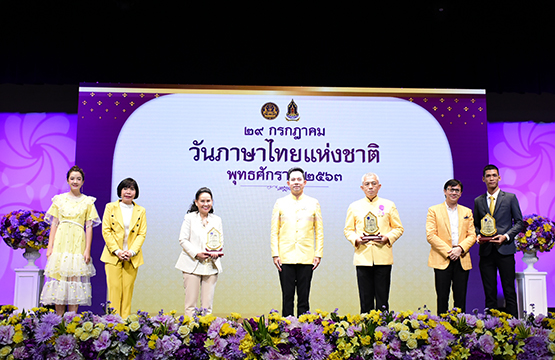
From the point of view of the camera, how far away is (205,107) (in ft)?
18.7

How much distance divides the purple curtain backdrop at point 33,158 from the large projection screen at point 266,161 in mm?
833

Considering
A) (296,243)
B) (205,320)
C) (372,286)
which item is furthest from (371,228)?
(205,320)

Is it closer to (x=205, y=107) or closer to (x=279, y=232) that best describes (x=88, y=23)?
(x=205, y=107)

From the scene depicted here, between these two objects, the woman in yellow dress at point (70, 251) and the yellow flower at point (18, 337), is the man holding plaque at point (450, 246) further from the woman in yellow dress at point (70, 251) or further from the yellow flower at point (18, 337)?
the yellow flower at point (18, 337)

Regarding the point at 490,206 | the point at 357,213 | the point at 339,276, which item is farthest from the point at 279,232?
the point at 490,206

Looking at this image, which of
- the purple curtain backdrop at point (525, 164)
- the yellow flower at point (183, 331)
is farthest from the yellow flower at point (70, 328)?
the purple curtain backdrop at point (525, 164)

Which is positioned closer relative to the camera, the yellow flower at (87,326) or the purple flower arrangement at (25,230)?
the yellow flower at (87,326)

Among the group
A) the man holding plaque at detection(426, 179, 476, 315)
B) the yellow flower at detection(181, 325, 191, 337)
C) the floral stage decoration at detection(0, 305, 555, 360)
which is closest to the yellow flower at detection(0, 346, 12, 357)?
the floral stage decoration at detection(0, 305, 555, 360)

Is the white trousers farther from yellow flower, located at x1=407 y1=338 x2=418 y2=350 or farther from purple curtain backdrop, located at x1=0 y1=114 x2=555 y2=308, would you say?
purple curtain backdrop, located at x1=0 y1=114 x2=555 y2=308

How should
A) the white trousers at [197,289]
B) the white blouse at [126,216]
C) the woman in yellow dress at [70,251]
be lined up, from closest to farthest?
the white trousers at [197,289] → the woman in yellow dress at [70,251] → the white blouse at [126,216]

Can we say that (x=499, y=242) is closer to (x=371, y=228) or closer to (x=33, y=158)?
(x=371, y=228)

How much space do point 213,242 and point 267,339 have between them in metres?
2.04

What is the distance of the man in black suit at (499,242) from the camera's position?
4.48 metres

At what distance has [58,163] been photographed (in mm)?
6203
